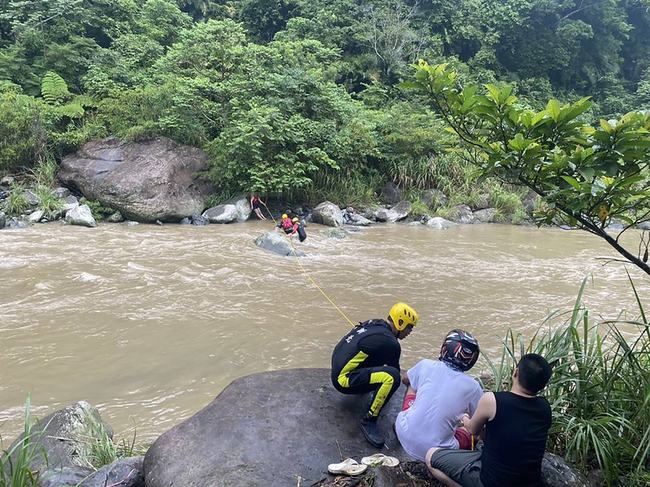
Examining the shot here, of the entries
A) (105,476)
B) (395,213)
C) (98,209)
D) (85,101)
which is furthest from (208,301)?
(85,101)

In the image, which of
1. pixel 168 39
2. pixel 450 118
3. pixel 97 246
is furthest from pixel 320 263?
pixel 168 39

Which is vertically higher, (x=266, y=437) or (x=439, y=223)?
(x=266, y=437)

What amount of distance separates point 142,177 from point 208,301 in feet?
25.3

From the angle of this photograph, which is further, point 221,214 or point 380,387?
point 221,214

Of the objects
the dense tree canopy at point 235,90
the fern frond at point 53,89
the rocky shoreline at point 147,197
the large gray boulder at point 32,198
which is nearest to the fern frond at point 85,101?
the dense tree canopy at point 235,90

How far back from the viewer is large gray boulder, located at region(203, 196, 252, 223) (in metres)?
12.7

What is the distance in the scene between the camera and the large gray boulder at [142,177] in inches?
481

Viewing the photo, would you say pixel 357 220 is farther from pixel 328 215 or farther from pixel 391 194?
pixel 391 194

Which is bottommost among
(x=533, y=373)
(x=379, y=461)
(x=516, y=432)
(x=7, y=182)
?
(x=7, y=182)

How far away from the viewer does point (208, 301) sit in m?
6.35

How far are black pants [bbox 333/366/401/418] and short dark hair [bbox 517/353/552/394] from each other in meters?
1.00

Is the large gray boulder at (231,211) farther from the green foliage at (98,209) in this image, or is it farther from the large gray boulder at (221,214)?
the green foliage at (98,209)

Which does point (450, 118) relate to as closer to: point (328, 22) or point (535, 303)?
point (535, 303)

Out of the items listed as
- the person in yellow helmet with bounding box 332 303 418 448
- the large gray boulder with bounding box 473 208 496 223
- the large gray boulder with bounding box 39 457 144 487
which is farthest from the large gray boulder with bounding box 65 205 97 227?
the large gray boulder with bounding box 473 208 496 223
